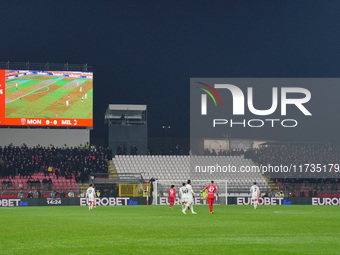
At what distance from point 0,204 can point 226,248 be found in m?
41.9

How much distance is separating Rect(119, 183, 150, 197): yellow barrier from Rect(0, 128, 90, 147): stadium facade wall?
510 inches

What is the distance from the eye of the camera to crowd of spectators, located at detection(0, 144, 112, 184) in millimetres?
61081

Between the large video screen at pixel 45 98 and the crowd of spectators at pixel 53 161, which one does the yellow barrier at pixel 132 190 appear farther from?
the large video screen at pixel 45 98

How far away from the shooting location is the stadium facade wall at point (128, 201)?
5322cm

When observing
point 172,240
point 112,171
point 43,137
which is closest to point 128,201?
point 112,171

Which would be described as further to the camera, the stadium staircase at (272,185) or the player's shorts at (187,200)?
the stadium staircase at (272,185)

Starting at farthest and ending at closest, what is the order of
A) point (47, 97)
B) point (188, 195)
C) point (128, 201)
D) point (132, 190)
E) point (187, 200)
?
point (47, 97) → point (132, 190) → point (128, 201) → point (188, 195) → point (187, 200)

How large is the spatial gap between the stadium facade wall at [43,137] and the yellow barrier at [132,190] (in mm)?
12964

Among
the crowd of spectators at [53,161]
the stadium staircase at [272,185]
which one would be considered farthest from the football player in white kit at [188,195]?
the crowd of spectators at [53,161]

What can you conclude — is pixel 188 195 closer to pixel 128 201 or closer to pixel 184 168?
pixel 128 201

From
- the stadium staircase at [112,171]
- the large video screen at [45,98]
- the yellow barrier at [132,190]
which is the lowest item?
the yellow barrier at [132,190]

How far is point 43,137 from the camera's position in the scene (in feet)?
225

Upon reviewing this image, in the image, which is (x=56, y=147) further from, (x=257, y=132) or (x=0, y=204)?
(x=257, y=132)

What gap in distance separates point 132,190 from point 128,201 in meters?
3.39
